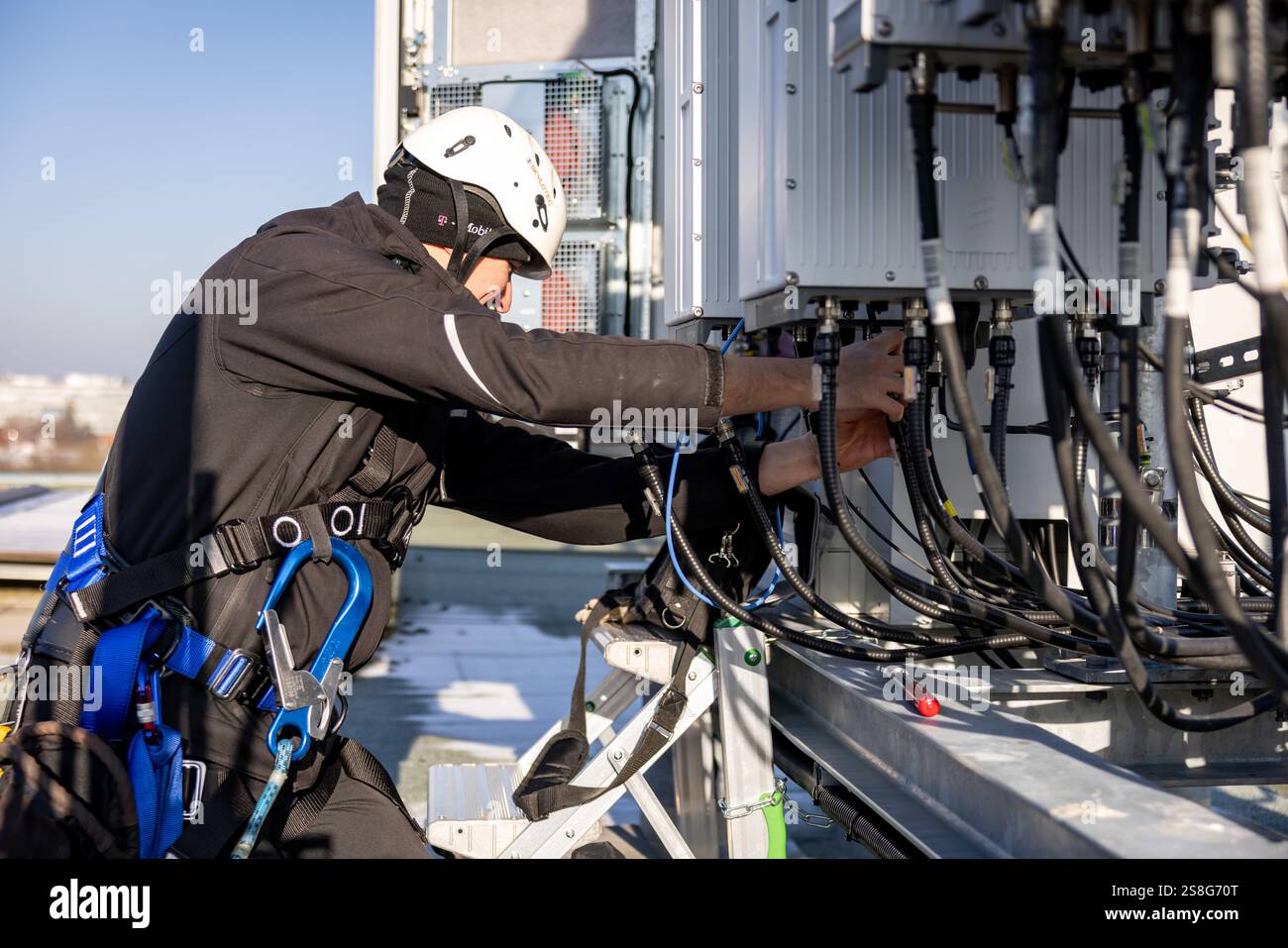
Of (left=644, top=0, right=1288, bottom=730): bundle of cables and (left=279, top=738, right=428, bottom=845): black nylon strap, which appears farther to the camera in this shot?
(left=279, top=738, right=428, bottom=845): black nylon strap

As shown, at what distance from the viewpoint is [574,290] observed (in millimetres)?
5020

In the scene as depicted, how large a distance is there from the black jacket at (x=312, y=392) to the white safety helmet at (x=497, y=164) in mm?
214

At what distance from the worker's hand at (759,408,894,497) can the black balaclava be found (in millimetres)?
785

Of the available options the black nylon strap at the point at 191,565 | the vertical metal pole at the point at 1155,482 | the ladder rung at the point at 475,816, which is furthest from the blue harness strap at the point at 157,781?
the vertical metal pole at the point at 1155,482

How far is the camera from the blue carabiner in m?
2.17

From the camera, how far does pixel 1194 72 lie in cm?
135

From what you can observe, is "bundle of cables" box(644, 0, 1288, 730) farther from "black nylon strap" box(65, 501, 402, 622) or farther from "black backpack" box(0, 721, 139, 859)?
"black backpack" box(0, 721, 139, 859)

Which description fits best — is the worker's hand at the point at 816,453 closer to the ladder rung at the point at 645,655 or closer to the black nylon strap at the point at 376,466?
the ladder rung at the point at 645,655

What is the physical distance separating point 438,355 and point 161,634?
0.76 m

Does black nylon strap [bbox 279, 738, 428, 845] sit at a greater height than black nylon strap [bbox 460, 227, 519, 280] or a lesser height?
lesser

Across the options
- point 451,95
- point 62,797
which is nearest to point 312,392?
point 62,797

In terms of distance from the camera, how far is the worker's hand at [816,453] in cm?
245

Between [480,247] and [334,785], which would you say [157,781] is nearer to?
[334,785]

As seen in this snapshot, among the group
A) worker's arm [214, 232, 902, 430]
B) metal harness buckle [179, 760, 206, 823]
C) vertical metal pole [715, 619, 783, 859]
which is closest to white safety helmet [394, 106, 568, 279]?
worker's arm [214, 232, 902, 430]
